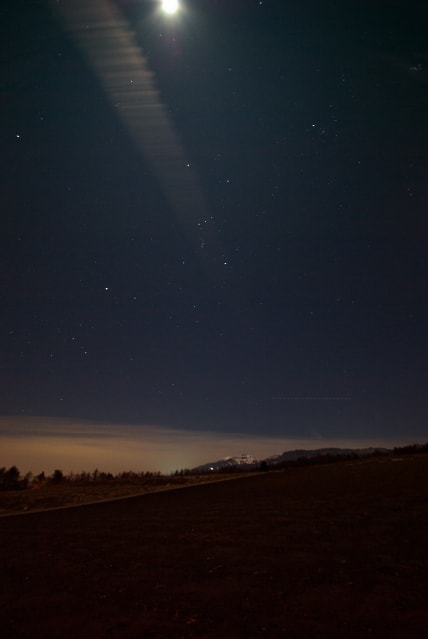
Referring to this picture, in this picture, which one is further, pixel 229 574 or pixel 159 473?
pixel 159 473

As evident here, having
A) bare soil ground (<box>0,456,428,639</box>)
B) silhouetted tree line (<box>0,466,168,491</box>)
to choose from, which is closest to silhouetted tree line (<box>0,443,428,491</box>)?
silhouetted tree line (<box>0,466,168,491</box>)

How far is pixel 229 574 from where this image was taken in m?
6.24

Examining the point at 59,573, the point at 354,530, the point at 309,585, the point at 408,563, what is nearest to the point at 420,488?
the point at 354,530

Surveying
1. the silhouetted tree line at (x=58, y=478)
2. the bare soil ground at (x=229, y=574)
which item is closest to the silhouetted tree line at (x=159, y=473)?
the silhouetted tree line at (x=58, y=478)

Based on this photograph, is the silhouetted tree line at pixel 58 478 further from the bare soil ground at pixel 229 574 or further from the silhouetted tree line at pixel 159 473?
the bare soil ground at pixel 229 574

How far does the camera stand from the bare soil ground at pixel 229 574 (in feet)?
15.0

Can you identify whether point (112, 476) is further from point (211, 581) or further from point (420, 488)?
point (211, 581)

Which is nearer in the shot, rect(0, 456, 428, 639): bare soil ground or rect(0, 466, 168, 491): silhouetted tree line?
rect(0, 456, 428, 639): bare soil ground

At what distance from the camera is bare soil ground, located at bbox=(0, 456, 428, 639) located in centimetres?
458

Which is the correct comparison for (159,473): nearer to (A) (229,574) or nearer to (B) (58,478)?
(B) (58,478)

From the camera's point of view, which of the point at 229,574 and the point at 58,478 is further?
the point at 58,478

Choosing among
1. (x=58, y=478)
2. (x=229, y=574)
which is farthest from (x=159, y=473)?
(x=229, y=574)

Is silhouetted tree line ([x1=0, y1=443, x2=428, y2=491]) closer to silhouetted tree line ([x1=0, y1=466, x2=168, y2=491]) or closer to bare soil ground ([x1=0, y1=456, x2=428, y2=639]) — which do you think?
silhouetted tree line ([x1=0, y1=466, x2=168, y2=491])

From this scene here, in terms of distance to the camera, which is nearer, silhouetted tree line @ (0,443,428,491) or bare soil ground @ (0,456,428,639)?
bare soil ground @ (0,456,428,639)
